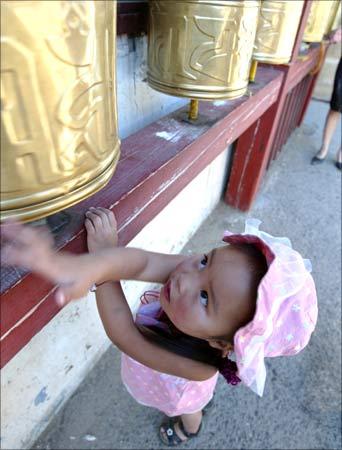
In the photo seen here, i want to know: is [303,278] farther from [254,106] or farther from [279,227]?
[279,227]

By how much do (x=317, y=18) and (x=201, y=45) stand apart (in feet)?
5.00

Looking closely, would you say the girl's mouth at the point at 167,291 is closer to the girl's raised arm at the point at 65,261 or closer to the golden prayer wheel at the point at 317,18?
the girl's raised arm at the point at 65,261

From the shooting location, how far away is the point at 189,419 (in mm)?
1318

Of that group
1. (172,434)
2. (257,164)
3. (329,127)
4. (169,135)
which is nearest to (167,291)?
(169,135)

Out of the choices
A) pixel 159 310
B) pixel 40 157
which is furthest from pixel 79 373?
pixel 40 157

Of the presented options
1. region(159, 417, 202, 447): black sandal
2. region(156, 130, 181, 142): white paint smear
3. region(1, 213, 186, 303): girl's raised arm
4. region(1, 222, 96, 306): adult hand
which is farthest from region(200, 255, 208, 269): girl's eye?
region(159, 417, 202, 447): black sandal

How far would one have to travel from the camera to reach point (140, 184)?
0.78 metres

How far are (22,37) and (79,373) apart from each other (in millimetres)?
1419

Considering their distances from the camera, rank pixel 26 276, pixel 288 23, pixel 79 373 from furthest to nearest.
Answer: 1. pixel 79 373
2. pixel 288 23
3. pixel 26 276

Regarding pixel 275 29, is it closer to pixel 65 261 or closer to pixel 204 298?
pixel 204 298

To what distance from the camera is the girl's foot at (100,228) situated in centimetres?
64

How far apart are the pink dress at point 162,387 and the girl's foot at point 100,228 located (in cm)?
41

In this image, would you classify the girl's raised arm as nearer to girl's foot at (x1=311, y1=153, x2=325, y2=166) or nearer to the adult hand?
the adult hand

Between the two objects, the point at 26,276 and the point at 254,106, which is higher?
the point at 26,276
